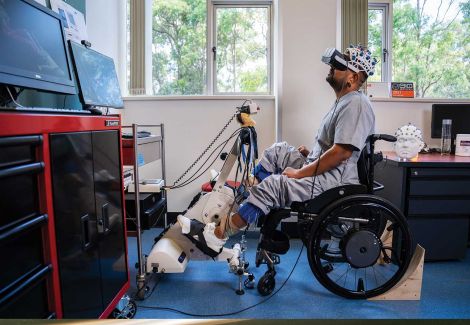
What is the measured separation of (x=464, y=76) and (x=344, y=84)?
195 cm

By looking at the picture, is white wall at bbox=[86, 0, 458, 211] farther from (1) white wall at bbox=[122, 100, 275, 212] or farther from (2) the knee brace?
(2) the knee brace

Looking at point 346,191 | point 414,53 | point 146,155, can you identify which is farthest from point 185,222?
point 414,53

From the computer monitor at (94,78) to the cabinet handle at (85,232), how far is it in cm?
78

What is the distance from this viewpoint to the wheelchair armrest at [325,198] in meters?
1.78

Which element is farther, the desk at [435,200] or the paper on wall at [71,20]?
the desk at [435,200]

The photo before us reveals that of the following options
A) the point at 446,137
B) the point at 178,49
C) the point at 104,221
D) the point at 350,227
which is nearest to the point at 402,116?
the point at 446,137

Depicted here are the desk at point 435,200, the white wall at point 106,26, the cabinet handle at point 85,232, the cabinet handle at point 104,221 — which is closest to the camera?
the cabinet handle at point 85,232

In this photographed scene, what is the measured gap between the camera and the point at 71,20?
2.06 m

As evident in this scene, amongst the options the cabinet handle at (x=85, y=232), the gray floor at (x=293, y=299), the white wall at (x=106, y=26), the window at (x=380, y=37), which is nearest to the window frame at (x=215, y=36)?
the white wall at (x=106, y=26)

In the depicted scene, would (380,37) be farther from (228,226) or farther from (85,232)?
(85,232)

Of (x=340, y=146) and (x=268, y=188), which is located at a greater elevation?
(x=340, y=146)

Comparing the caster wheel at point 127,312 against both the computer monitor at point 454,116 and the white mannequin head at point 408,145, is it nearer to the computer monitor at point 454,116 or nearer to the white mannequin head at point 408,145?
the white mannequin head at point 408,145

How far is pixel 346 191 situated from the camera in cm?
178

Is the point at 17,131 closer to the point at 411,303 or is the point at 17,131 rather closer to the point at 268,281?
the point at 268,281
